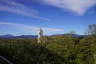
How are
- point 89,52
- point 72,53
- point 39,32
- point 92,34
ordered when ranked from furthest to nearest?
point 92,34, point 39,32, point 89,52, point 72,53

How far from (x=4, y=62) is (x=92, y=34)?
7173 centimetres

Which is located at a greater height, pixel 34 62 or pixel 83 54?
pixel 34 62

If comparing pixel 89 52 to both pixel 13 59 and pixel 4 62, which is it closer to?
pixel 13 59

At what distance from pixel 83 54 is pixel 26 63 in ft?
99.5

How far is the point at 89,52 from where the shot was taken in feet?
143

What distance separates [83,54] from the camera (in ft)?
136

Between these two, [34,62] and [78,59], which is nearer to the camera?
[34,62]

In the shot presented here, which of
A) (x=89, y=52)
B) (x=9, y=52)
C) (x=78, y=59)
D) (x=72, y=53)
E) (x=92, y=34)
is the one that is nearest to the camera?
(x=9, y=52)

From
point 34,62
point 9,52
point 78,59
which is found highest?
point 9,52

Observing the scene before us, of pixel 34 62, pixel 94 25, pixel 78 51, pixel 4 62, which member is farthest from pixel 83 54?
pixel 94 25

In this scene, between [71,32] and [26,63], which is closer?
[26,63]

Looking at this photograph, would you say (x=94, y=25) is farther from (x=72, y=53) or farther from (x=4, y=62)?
(x=4, y=62)

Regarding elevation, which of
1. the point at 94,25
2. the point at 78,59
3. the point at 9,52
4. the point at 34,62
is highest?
the point at 94,25

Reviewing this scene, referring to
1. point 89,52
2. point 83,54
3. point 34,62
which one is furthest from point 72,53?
point 34,62
